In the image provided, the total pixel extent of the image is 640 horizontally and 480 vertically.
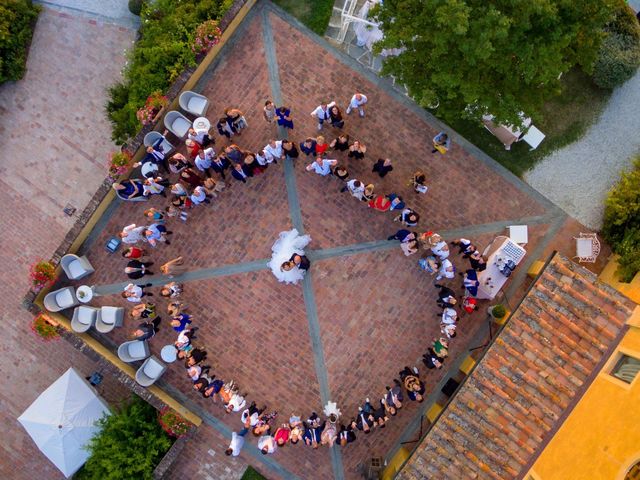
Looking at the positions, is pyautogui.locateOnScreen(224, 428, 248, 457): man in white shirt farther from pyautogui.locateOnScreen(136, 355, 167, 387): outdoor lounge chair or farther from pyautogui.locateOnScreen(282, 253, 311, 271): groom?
pyautogui.locateOnScreen(282, 253, 311, 271): groom

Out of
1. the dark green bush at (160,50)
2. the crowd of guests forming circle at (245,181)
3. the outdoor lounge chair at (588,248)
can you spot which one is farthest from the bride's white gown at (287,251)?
the outdoor lounge chair at (588,248)

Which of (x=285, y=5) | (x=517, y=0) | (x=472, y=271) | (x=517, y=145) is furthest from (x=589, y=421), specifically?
(x=285, y=5)

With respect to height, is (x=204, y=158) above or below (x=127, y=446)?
above

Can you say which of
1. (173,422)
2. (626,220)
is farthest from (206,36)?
(626,220)

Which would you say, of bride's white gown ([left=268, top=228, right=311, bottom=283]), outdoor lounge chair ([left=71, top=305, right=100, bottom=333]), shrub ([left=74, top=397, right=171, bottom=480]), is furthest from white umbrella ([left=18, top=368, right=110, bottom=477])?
bride's white gown ([left=268, top=228, right=311, bottom=283])

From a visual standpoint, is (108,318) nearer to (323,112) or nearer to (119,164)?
(119,164)

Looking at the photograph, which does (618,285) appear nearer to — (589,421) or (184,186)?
(589,421)
